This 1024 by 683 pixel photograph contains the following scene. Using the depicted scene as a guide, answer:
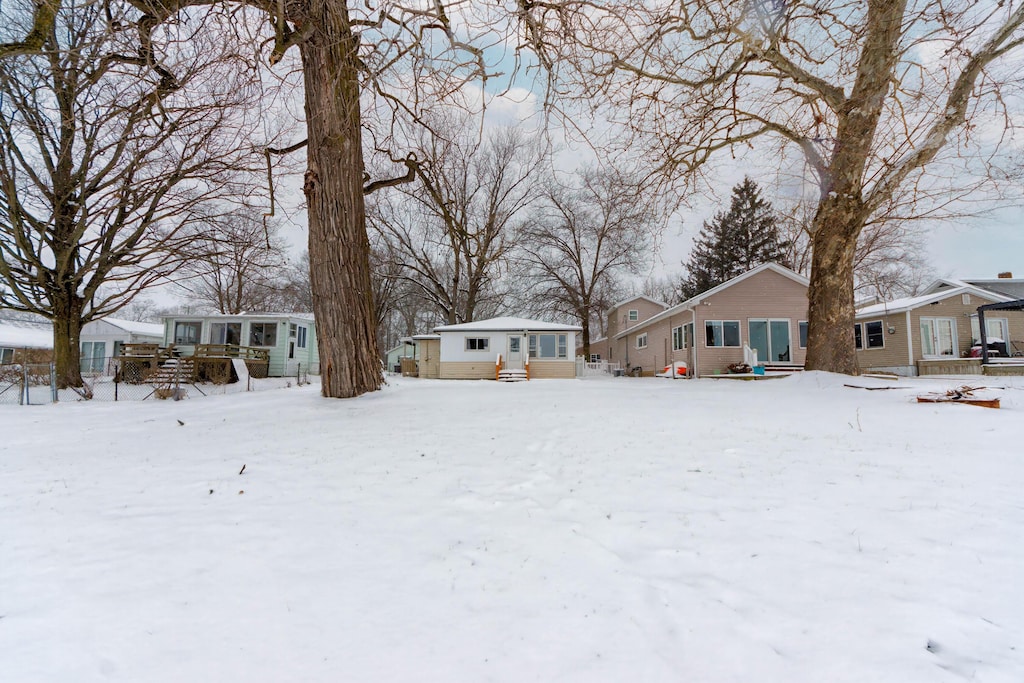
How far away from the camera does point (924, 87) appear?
8.36 m

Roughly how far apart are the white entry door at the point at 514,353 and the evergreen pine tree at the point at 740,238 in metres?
16.9

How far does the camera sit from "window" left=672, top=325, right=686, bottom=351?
2073cm

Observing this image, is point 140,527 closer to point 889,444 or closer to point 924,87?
point 889,444

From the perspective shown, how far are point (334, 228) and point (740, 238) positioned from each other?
30455 mm

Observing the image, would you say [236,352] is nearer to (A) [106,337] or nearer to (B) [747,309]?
(A) [106,337]

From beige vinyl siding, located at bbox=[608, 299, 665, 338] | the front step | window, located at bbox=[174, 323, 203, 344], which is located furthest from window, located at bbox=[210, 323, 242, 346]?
beige vinyl siding, located at bbox=[608, 299, 665, 338]

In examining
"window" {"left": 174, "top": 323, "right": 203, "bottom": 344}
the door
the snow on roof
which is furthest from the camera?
the snow on roof

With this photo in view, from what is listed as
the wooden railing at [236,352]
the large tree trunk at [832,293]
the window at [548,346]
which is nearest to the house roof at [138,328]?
the wooden railing at [236,352]

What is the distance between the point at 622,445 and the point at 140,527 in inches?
151

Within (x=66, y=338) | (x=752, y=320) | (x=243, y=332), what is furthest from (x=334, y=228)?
(x=243, y=332)

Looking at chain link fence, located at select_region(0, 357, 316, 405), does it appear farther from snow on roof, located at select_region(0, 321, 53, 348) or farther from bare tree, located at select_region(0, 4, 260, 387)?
snow on roof, located at select_region(0, 321, 53, 348)

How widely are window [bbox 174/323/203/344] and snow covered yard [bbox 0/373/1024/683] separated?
20610mm

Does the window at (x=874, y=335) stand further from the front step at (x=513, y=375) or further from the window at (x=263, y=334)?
the window at (x=263, y=334)

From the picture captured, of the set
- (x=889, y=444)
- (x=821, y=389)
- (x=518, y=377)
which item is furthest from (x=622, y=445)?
(x=518, y=377)
